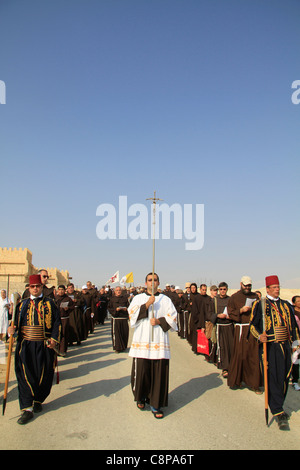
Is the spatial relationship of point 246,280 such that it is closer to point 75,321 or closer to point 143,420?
point 143,420

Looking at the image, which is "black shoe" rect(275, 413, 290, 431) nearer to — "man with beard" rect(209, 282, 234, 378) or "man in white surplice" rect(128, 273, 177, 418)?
"man in white surplice" rect(128, 273, 177, 418)

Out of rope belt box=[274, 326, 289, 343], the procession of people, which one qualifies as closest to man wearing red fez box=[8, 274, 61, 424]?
the procession of people

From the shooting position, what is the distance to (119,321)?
1134 centimetres

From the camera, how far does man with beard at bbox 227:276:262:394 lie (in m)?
6.75

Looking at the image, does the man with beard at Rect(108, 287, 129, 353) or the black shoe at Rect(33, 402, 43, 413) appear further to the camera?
the man with beard at Rect(108, 287, 129, 353)

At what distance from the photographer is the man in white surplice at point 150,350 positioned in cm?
556

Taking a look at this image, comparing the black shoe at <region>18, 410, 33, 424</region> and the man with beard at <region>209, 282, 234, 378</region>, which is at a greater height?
the man with beard at <region>209, 282, 234, 378</region>

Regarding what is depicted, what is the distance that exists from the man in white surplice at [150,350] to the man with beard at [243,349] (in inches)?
69.4

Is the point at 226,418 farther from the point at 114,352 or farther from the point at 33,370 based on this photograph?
the point at 114,352

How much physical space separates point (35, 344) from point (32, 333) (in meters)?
0.18

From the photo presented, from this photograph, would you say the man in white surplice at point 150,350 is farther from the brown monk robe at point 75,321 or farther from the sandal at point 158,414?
the brown monk robe at point 75,321

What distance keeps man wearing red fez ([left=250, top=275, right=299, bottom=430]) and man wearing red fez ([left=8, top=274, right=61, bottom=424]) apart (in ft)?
A: 10.7

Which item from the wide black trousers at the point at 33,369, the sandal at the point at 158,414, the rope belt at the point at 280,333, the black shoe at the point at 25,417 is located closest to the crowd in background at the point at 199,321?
the rope belt at the point at 280,333
